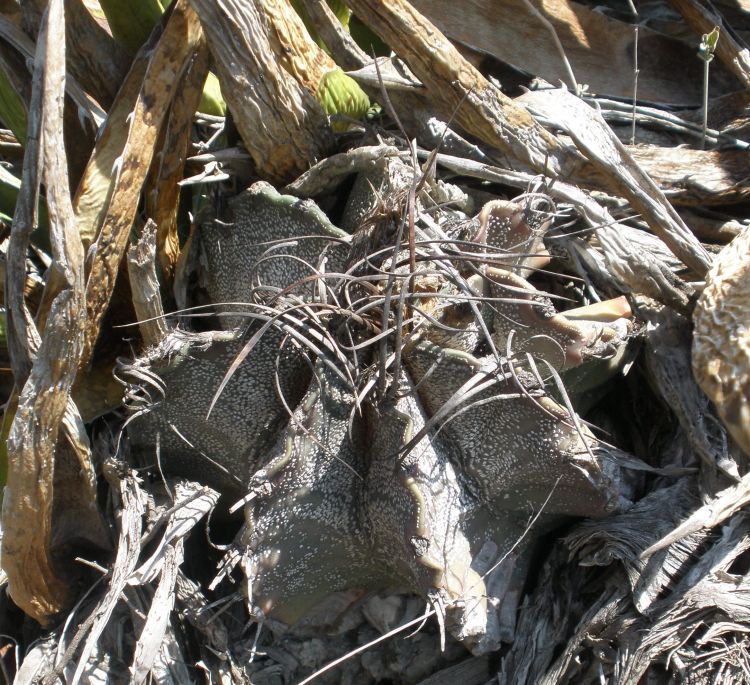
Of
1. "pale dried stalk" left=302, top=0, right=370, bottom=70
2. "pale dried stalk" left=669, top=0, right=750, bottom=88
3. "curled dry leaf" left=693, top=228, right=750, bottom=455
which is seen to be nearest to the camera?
"curled dry leaf" left=693, top=228, right=750, bottom=455

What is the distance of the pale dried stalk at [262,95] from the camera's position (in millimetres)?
1062

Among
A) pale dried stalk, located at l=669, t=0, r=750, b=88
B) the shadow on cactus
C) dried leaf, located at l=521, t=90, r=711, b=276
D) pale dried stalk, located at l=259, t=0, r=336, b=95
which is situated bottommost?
the shadow on cactus

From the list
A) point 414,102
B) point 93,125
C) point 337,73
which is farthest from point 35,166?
point 414,102

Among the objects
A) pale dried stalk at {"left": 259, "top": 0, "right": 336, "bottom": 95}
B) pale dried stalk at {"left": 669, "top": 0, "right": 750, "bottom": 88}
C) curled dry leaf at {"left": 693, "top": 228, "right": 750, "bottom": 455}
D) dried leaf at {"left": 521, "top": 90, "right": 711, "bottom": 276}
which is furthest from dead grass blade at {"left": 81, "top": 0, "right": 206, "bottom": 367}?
pale dried stalk at {"left": 669, "top": 0, "right": 750, "bottom": 88}

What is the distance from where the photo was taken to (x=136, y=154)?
1111 mm

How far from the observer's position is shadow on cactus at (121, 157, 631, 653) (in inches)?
38.2

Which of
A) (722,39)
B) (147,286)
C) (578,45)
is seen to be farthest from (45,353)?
(722,39)

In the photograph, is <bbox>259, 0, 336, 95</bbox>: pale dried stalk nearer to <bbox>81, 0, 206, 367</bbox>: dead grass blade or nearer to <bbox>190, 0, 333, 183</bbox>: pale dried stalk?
<bbox>190, 0, 333, 183</bbox>: pale dried stalk

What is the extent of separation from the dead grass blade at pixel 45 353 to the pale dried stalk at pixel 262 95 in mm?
203

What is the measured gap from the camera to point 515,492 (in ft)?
3.40

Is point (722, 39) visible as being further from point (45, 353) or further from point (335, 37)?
point (45, 353)

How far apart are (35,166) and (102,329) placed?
30cm

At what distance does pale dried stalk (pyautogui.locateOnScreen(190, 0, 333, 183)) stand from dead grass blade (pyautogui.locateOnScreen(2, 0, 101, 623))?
20 centimetres

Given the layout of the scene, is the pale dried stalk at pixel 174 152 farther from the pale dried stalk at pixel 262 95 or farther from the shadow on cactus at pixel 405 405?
the shadow on cactus at pixel 405 405
